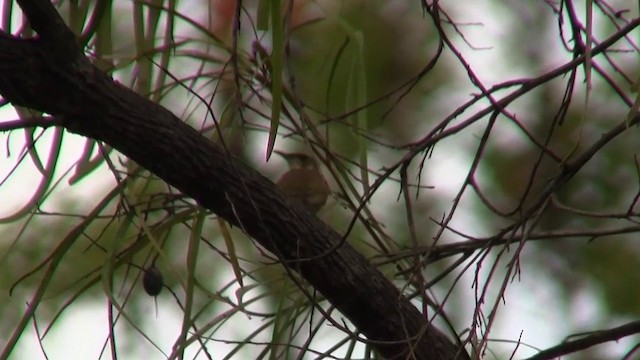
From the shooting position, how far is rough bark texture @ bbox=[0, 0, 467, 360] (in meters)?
0.89

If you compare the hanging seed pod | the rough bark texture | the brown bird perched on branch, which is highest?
the brown bird perched on branch

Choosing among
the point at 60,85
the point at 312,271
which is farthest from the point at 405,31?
the point at 60,85

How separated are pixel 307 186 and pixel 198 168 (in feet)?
0.95

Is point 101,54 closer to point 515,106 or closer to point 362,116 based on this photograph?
point 362,116

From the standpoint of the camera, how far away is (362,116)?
116 centimetres

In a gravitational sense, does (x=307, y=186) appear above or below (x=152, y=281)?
above

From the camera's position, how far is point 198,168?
96 centimetres

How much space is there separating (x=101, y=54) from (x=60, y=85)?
22cm

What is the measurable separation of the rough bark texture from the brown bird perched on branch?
17 centimetres

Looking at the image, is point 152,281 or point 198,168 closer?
point 198,168

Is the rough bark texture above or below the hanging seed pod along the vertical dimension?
below

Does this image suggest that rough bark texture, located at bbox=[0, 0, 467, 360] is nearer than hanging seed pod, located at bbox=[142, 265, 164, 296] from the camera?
Yes

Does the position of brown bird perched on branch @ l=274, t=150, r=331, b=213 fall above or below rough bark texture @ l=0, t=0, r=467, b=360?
above

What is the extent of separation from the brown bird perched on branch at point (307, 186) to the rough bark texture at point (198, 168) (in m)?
0.17
